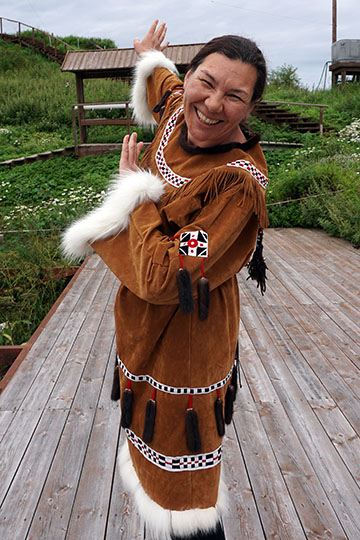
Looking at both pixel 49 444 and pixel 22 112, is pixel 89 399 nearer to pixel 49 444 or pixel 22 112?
pixel 49 444

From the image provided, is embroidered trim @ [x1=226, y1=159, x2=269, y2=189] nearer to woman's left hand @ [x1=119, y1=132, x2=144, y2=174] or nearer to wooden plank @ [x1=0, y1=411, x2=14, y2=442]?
woman's left hand @ [x1=119, y1=132, x2=144, y2=174]

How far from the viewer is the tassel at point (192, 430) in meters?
1.18

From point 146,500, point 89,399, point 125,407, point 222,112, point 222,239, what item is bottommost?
point 89,399

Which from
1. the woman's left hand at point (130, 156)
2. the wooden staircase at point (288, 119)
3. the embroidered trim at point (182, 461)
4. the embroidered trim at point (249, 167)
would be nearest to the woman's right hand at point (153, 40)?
the woman's left hand at point (130, 156)

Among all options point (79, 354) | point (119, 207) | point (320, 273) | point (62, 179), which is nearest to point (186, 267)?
point (119, 207)

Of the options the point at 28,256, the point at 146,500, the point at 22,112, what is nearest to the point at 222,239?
the point at 146,500

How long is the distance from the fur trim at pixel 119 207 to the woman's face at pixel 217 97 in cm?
18

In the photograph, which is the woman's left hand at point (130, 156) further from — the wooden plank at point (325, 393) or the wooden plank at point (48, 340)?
the wooden plank at point (48, 340)

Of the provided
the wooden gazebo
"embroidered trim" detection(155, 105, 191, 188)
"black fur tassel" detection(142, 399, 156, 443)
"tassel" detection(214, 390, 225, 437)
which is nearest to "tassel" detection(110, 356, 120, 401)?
"black fur tassel" detection(142, 399, 156, 443)

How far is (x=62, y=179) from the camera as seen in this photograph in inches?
359

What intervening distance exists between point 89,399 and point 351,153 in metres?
7.17

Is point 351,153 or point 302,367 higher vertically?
point 351,153

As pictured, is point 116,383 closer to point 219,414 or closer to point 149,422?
point 149,422

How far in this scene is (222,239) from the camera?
3.30 ft
